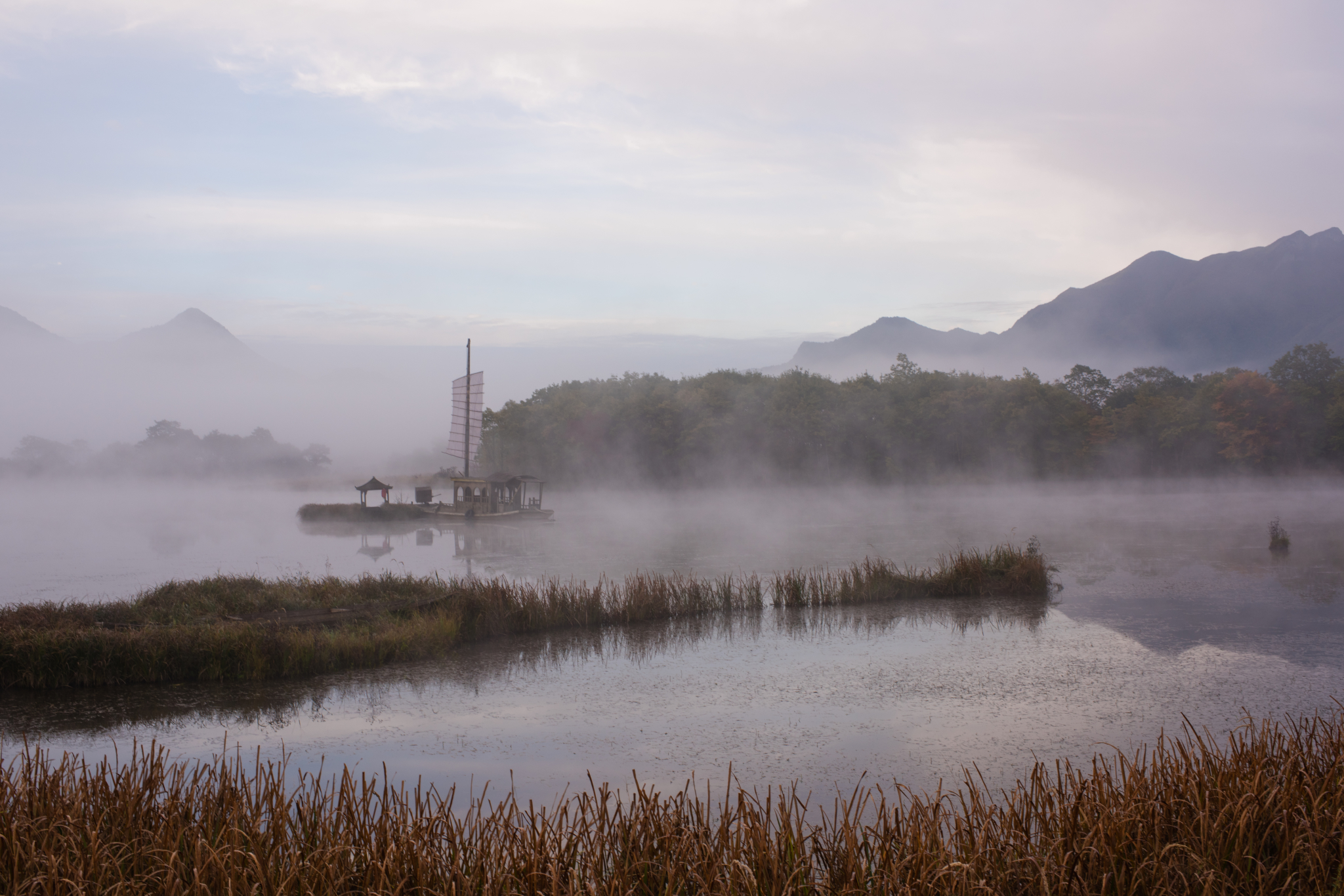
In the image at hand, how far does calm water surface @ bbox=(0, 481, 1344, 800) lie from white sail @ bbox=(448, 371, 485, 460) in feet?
69.4

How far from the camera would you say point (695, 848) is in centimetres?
312

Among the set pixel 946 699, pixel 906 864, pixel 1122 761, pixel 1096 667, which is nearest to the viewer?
pixel 906 864

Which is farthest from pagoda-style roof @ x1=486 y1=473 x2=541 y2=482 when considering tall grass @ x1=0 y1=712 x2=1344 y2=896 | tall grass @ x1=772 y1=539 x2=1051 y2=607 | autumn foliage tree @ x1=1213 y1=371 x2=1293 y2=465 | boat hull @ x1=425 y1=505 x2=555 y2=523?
autumn foliage tree @ x1=1213 y1=371 x2=1293 y2=465

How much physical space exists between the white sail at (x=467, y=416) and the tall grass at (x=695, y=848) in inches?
1431

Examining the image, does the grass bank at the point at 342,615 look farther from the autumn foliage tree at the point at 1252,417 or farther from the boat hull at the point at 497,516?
the autumn foliage tree at the point at 1252,417

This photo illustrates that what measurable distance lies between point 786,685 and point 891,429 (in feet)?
140

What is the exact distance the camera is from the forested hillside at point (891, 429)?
1720 inches

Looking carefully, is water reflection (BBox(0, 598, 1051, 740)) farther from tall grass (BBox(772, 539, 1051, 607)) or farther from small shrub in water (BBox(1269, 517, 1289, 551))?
small shrub in water (BBox(1269, 517, 1289, 551))

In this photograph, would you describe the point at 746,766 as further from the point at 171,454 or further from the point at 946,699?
the point at 171,454

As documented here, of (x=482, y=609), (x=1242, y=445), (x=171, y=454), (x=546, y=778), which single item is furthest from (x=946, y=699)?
(x=171, y=454)

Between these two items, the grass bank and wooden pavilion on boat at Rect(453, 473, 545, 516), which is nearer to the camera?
the grass bank

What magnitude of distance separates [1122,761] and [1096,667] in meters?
4.86

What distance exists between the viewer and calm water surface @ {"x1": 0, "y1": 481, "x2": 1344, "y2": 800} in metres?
5.87

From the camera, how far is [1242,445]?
131 feet
